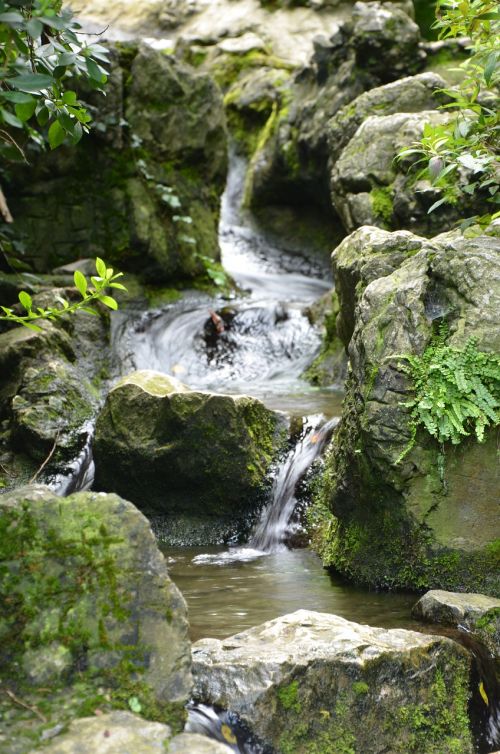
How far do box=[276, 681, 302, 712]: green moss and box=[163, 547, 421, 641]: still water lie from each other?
2.68 feet

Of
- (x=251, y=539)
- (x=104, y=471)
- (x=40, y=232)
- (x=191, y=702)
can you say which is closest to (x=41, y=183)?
(x=40, y=232)

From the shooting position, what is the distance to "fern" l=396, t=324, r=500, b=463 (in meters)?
4.76

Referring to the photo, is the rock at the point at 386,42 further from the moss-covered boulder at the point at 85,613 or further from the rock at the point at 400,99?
the moss-covered boulder at the point at 85,613

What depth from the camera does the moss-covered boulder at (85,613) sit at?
3.01m

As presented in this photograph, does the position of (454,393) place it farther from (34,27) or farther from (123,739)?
(34,27)

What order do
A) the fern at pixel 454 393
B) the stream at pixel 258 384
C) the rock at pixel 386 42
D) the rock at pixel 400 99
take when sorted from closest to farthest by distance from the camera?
the fern at pixel 454 393 < the stream at pixel 258 384 < the rock at pixel 400 99 < the rock at pixel 386 42

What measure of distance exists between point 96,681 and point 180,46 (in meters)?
19.2

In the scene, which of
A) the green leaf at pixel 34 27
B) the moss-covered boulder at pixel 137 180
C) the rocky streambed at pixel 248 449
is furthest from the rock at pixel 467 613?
the moss-covered boulder at pixel 137 180

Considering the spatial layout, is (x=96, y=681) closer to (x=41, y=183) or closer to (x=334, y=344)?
(x=334, y=344)

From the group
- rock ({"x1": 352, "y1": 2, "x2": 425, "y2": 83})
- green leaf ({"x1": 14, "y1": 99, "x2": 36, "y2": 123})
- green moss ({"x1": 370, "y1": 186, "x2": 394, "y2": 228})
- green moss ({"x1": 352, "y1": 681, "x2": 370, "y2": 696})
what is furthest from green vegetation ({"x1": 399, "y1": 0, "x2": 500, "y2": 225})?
rock ({"x1": 352, "y1": 2, "x2": 425, "y2": 83})

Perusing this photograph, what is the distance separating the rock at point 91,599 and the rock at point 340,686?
422 mm

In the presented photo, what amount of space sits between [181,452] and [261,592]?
1.63 m

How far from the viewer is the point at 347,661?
356 centimetres

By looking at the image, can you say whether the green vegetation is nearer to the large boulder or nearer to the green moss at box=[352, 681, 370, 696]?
the green moss at box=[352, 681, 370, 696]
